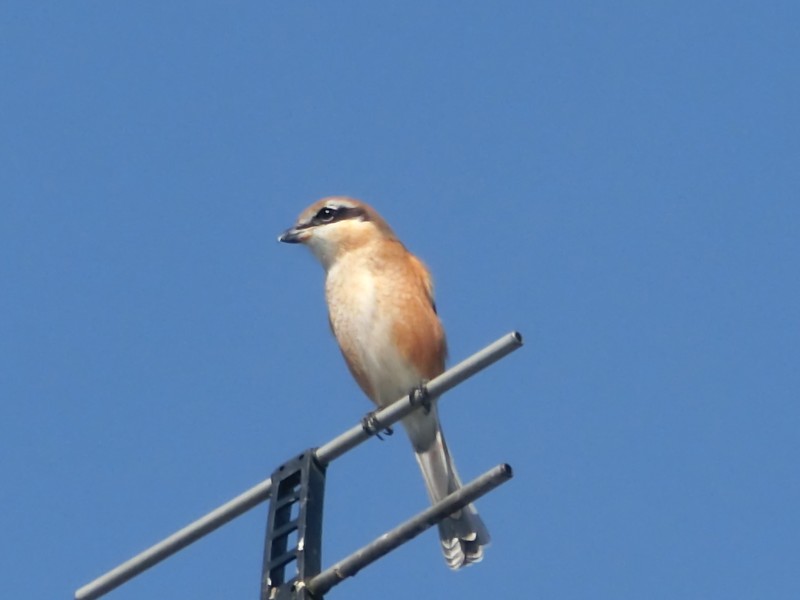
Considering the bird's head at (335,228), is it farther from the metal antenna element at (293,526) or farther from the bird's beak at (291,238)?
the metal antenna element at (293,526)

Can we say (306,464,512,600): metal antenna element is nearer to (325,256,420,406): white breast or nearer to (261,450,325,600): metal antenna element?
(261,450,325,600): metal antenna element

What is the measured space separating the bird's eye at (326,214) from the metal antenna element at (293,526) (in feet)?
17.8

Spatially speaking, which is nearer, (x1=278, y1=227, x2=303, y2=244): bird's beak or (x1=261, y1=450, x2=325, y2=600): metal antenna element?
(x1=261, y1=450, x2=325, y2=600): metal antenna element

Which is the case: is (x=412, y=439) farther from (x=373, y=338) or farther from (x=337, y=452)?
(x=337, y=452)

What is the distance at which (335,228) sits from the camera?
973 cm

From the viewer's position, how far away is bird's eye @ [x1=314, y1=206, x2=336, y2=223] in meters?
9.93

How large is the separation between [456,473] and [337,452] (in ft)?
14.8

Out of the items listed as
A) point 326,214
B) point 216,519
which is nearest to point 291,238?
point 326,214

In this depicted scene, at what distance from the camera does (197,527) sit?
4.62m

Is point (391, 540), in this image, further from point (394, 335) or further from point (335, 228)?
point (335, 228)

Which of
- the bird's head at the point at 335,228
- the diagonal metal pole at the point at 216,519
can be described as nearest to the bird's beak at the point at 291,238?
the bird's head at the point at 335,228

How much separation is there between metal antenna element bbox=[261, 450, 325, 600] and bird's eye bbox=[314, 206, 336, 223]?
544 cm

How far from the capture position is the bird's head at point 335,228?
31.5 feet

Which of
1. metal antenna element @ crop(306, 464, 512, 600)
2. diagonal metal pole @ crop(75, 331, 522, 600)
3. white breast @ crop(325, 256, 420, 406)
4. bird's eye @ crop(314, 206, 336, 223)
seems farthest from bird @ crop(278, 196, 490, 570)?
metal antenna element @ crop(306, 464, 512, 600)
